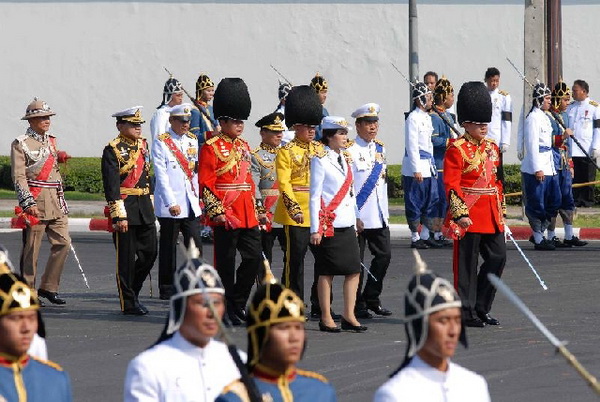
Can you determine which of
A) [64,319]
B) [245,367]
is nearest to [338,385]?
[64,319]

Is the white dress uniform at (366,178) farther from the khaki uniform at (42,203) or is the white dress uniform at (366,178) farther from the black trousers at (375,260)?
the khaki uniform at (42,203)

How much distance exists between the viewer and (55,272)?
14.7m

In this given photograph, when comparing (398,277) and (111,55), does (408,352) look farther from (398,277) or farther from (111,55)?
(111,55)

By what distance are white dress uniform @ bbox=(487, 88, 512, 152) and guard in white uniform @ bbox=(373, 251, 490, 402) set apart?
16.1 m

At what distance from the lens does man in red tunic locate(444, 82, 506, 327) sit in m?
A: 13.3

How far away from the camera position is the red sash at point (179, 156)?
14.7 metres

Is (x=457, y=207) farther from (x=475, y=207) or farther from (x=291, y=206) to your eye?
(x=291, y=206)

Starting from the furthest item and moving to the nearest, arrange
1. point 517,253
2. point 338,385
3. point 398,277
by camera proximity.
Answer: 1. point 517,253
2. point 398,277
3. point 338,385

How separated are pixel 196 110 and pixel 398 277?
3.62 m

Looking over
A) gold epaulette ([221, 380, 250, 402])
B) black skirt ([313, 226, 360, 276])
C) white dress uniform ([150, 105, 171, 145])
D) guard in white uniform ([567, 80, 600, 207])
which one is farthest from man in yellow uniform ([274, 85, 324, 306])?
guard in white uniform ([567, 80, 600, 207])

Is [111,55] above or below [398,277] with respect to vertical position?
above

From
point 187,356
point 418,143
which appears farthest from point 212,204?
point 187,356

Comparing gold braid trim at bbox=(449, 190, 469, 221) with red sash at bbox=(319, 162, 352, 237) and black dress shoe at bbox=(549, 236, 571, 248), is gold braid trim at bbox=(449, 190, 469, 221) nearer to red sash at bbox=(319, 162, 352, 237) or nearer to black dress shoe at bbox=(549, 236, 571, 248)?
red sash at bbox=(319, 162, 352, 237)

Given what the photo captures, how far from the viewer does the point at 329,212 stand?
42.1ft
